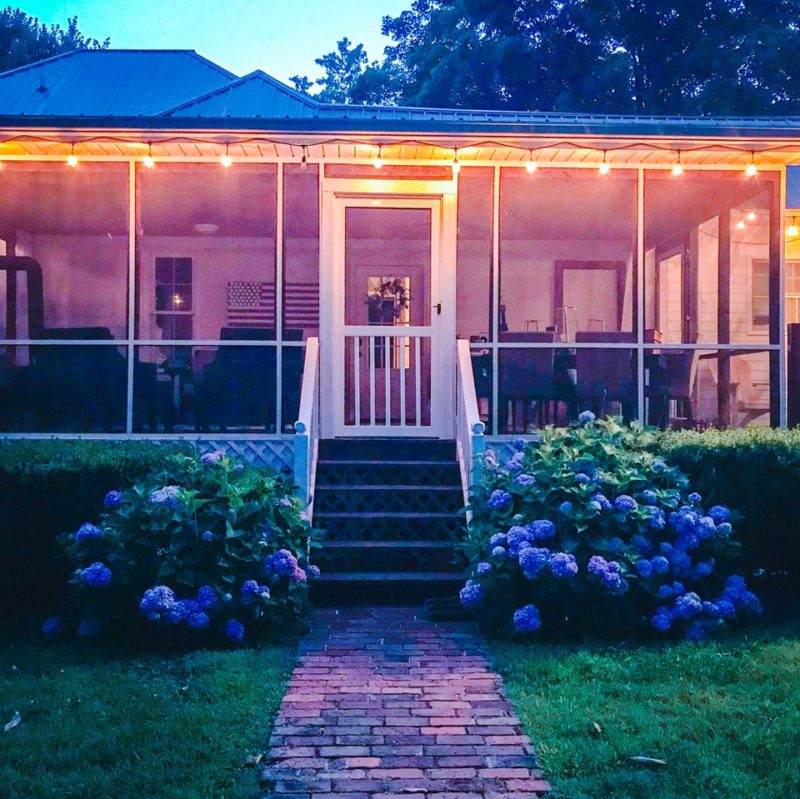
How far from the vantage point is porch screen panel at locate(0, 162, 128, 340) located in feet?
26.8

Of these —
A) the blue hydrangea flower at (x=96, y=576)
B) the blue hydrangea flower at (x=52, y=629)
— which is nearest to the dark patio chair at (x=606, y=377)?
the blue hydrangea flower at (x=96, y=576)

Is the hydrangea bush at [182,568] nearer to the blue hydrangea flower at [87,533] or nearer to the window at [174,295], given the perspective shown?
the blue hydrangea flower at [87,533]

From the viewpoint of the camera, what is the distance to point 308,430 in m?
6.86

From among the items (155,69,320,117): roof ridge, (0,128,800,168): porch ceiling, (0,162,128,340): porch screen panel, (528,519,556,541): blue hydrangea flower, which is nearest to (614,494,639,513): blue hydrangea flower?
(528,519,556,541): blue hydrangea flower

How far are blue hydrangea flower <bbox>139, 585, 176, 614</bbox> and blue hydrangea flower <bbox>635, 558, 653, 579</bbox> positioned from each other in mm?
2685

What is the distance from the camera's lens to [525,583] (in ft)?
18.0

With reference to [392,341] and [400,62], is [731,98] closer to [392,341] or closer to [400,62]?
[400,62]

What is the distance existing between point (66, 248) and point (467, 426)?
4605mm

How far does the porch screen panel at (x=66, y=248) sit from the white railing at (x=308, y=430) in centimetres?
187

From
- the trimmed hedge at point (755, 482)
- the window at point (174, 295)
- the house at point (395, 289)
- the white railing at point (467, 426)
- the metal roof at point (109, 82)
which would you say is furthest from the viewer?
the metal roof at point (109, 82)

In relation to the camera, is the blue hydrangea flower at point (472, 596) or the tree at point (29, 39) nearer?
the blue hydrangea flower at point (472, 596)

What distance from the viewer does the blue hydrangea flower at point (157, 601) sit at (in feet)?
16.1

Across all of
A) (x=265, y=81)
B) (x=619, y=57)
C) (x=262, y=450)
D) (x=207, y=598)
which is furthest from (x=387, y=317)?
(x=619, y=57)

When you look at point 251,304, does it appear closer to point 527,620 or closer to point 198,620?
point 198,620
